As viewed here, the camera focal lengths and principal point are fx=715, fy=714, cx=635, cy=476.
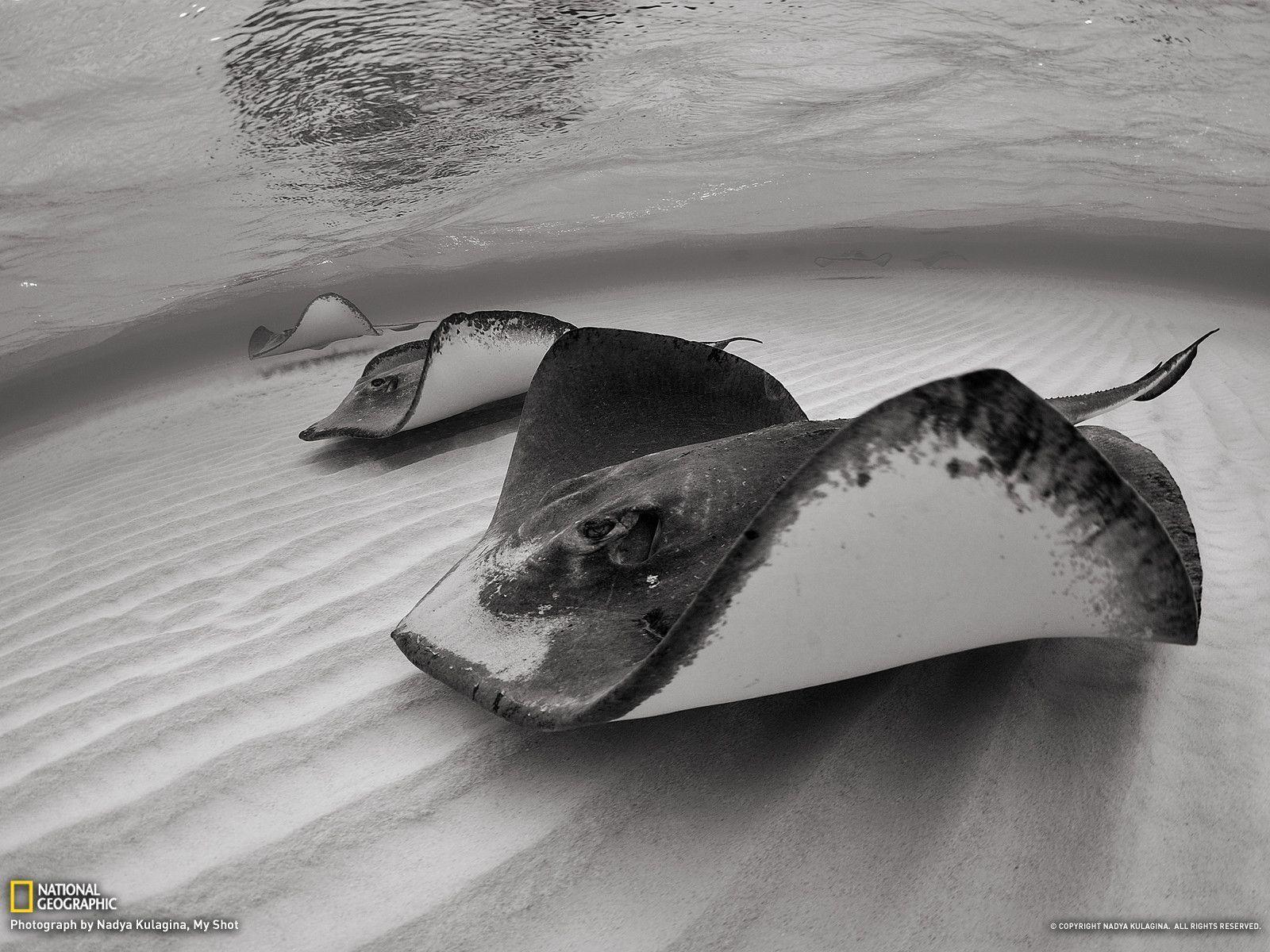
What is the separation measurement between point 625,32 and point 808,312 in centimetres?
420

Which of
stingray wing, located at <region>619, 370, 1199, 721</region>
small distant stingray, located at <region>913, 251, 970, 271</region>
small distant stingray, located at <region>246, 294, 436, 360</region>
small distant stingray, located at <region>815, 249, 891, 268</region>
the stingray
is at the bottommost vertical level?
small distant stingray, located at <region>913, 251, 970, 271</region>

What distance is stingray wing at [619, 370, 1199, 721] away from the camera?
Answer: 106 cm

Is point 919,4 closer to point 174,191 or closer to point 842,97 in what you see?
point 842,97

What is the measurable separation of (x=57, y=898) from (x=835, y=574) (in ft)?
5.25

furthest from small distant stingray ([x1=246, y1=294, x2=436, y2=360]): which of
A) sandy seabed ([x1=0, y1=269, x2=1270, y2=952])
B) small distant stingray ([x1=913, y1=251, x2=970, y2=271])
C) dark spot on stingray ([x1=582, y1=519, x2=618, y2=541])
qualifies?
small distant stingray ([x1=913, y1=251, x2=970, y2=271])

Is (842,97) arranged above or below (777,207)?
above

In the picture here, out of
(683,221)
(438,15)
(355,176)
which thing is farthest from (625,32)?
(683,221)

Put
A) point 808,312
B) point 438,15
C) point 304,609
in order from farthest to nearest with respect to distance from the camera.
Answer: point 808,312, point 438,15, point 304,609

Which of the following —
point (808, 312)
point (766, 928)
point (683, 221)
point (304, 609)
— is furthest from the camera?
point (683, 221)

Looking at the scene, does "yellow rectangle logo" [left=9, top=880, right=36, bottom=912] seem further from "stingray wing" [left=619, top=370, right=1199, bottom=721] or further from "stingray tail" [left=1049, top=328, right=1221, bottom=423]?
"stingray tail" [left=1049, top=328, right=1221, bottom=423]

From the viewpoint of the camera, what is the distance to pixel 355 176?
461 inches

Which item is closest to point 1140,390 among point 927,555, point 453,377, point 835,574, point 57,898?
point 927,555

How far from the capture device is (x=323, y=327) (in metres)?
9.65

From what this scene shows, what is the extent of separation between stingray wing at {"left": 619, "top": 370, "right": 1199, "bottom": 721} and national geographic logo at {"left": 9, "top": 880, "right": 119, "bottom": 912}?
1051mm
